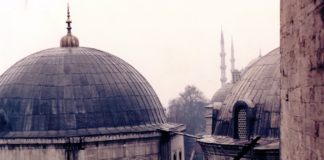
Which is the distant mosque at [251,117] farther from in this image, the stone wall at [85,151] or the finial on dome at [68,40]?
the finial on dome at [68,40]

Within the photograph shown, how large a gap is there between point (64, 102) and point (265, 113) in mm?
7906

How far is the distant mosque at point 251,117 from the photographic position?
19.1 metres

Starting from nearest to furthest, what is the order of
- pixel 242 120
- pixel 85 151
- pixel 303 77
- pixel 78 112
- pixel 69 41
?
pixel 303 77 → pixel 242 120 → pixel 85 151 → pixel 78 112 → pixel 69 41

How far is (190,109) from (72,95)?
149 feet

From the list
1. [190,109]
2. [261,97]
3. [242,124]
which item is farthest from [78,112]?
[190,109]

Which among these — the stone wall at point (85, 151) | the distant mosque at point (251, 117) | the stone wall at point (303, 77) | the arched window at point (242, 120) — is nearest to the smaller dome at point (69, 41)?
the stone wall at point (85, 151)

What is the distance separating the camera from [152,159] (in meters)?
24.4

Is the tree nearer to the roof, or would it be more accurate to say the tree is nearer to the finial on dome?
the finial on dome

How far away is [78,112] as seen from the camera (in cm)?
2314

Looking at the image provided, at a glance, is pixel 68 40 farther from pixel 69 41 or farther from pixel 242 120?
pixel 242 120

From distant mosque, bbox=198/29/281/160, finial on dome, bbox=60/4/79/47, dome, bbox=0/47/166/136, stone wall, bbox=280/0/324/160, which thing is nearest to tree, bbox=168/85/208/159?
finial on dome, bbox=60/4/79/47

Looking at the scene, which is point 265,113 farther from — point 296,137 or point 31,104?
point 296,137

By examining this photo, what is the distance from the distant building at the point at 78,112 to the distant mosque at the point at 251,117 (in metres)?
3.25

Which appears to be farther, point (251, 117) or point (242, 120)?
point (242, 120)
